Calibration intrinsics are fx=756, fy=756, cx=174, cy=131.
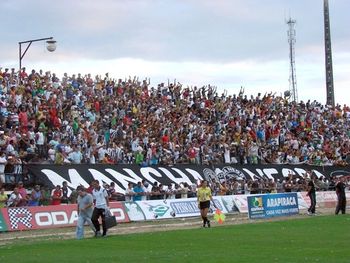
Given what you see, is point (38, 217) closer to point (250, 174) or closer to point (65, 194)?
point (65, 194)

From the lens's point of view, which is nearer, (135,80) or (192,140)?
(192,140)

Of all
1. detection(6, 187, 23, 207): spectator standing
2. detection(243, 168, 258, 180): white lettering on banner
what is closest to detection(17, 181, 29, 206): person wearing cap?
detection(6, 187, 23, 207): spectator standing

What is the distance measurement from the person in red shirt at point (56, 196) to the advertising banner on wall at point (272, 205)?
8.44 metres

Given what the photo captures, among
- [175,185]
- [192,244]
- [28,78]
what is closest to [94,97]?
[28,78]

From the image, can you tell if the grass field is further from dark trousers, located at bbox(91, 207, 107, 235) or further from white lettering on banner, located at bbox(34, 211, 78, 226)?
white lettering on banner, located at bbox(34, 211, 78, 226)

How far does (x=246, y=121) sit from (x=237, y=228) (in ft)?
68.7

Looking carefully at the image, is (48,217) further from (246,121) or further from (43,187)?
(246,121)

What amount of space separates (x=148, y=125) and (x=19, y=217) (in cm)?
1324

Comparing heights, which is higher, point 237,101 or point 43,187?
point 237,101

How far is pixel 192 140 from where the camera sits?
40.9 m

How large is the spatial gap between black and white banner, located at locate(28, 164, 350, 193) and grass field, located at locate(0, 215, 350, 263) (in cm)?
791

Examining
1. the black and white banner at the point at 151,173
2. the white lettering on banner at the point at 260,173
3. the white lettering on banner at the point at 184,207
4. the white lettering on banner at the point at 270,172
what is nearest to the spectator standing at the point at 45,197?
the black and white banner at the point at 151,173

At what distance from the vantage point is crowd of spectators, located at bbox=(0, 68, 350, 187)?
32875 millimetres

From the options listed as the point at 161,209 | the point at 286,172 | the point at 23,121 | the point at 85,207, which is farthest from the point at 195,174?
the point at 85,207
